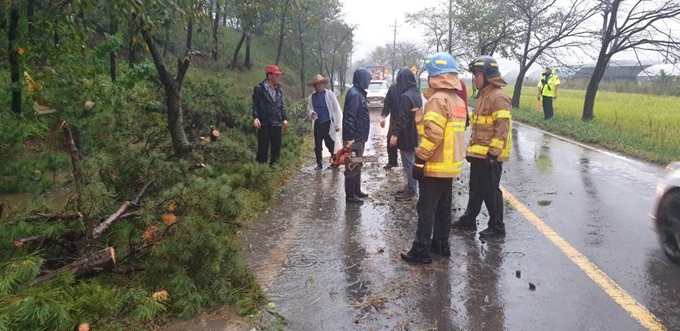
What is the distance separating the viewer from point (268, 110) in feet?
26.0

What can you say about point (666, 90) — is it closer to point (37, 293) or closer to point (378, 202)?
point (378, 202)

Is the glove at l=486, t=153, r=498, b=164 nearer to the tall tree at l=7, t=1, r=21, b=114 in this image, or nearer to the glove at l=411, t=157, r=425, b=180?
the glove at l=411, t=157, r=425, b=180

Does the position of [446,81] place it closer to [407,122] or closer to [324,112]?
[407,122]

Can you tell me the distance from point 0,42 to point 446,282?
6.92 m

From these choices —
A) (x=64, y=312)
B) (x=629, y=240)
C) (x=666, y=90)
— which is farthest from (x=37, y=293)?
(x=666, y=90)

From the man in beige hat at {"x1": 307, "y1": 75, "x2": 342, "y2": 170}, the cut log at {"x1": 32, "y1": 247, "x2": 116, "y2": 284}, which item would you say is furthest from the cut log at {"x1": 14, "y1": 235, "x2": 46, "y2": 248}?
the man in beige hat at {"x1": 307, "y1": 75, "x2": 342, "y2": 170}

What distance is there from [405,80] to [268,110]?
2.32 metres

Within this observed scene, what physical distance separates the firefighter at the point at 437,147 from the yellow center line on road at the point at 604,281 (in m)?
1.25

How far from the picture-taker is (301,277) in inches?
170

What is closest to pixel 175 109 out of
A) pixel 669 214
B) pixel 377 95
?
pixel 669 214

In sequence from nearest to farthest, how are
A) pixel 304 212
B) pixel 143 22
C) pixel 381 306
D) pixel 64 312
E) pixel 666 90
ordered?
pixel 64 312 → pixel 381 306 → pixel 143 22 → pixel 304 212 → pixel 666 90

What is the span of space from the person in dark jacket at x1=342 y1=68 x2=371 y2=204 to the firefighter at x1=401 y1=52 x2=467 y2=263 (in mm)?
2244

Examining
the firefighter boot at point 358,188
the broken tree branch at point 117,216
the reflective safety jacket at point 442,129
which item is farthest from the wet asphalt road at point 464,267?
the broken tree branch at point 117,216

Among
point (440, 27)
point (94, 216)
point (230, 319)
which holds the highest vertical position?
point (440, 27)
